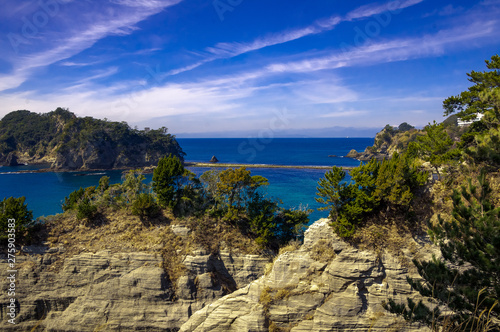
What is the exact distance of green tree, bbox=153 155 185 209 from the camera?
64.8 feet

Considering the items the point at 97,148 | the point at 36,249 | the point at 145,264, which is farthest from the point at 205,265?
the point at 97,148

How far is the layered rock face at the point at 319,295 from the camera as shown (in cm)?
1309

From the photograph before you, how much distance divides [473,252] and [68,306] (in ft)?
67.0

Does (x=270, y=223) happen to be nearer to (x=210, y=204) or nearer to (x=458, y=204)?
(x=210, y=204)

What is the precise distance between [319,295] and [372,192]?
606 cm

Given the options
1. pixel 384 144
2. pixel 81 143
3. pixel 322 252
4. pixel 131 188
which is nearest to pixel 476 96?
pixel 322 252

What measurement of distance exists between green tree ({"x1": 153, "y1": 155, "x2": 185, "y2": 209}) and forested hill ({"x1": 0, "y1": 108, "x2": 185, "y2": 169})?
2707 inches

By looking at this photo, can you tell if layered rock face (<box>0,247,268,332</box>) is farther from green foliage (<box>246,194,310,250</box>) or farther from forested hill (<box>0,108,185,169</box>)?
forested hill (<box>0,108,185,169</box>)

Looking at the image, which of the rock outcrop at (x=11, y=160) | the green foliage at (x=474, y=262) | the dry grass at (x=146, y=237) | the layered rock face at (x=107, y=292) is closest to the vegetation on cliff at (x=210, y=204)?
the dry grass at (x=146, y=237)

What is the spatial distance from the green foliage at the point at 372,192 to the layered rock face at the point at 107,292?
8.61 m

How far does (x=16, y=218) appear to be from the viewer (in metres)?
16.9

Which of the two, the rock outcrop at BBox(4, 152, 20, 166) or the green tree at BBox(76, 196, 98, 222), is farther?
the rock outcrop at BBox(4, 152, 20, 166)

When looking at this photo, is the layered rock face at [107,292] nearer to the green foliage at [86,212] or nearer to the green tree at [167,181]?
the green foliage at [86,212]

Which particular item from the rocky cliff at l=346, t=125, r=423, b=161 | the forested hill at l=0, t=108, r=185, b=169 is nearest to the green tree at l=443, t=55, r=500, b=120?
the forested hill at l=0, t=108, r=185, b=169
